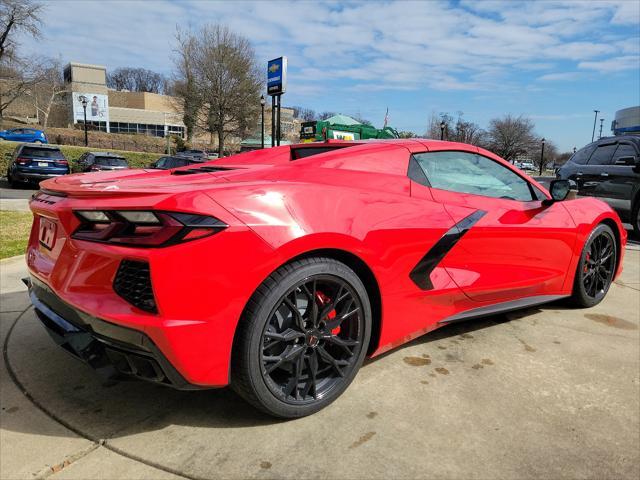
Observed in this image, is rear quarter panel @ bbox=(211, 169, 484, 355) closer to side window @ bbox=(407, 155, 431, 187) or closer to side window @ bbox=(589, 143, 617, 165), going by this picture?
side window @ bbox=(407, 155, 431, 187)

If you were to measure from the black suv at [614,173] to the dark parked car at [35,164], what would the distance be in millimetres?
15706

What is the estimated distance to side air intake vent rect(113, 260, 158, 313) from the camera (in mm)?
1799

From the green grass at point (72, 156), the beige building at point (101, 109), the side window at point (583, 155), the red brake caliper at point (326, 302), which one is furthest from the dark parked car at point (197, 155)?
the beige building at point (101, 109)

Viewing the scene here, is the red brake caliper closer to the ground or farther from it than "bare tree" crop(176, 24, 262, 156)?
closer to the ground

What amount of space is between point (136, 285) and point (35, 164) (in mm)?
16799

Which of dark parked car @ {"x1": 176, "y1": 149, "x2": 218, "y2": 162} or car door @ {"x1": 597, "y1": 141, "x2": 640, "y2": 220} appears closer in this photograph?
car door @ {"x1": 597, "y1": 141, "x2": 640, "y2": 220}

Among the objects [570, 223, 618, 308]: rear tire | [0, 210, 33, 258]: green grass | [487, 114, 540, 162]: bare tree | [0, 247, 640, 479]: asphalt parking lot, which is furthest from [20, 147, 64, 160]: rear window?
[487, 114, 540, 162]: bare tree

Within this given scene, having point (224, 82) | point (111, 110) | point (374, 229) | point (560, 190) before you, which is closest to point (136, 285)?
point (374, 229)

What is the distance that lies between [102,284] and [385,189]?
149cm

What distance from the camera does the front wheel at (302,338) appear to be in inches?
77.9

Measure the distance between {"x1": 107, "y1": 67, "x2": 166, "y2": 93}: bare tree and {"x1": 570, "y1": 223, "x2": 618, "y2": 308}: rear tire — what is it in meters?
113

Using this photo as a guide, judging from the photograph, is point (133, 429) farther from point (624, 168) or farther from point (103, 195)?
point (624, 168)

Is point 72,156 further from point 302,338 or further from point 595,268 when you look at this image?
point 302,338

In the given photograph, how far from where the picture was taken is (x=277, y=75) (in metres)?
22.8
